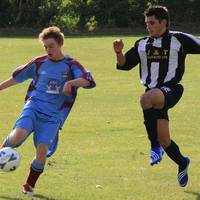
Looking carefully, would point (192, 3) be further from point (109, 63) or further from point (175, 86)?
point (175, 86)

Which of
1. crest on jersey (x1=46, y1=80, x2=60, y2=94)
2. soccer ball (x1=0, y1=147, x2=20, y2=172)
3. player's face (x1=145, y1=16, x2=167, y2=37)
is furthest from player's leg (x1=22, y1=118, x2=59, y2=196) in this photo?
player's face (x1=145, y1=16, x2=167, y2=37)

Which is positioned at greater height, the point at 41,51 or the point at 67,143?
the point at 67,143

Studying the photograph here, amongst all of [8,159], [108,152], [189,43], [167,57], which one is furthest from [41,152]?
[108,152]

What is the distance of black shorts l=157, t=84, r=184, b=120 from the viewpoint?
7250mm

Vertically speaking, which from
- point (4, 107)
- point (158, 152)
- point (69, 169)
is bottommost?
point (4, 107)

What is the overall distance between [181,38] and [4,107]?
22.4 feet

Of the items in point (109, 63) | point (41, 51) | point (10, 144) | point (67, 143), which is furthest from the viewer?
point (41, 51)

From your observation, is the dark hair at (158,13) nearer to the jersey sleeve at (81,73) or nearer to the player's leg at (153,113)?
the player's leg at (153,113)

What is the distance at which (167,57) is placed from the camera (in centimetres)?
752

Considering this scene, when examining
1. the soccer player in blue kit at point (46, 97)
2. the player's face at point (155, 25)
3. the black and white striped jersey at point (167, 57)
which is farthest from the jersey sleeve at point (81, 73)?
the player's face at point (155, 25)

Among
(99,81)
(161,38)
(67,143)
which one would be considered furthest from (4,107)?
(161,38)

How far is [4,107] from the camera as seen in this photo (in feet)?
45.0

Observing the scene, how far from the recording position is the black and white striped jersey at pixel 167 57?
24.6 ft

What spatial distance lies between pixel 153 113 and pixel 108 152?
2.09m
